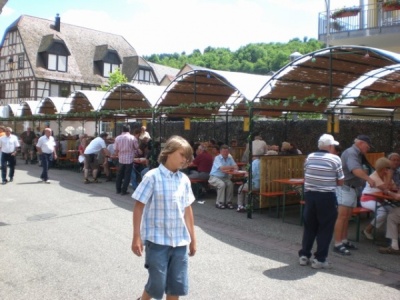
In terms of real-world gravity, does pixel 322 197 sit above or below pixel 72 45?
below

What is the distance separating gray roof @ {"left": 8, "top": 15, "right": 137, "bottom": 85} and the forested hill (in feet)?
59.6

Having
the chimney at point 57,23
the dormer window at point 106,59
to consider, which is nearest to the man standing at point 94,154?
the dormer window at point 106,59

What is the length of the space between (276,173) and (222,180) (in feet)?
4.16

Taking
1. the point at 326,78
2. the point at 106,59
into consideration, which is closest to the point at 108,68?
the point at 106,59

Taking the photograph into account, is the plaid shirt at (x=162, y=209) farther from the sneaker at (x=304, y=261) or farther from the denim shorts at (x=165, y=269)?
the sneaker at (x=304, y=261)

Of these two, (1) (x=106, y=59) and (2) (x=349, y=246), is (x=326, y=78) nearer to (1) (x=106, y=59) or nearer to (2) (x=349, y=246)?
(2) (x=349, y=246)

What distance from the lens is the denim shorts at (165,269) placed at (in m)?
3.58

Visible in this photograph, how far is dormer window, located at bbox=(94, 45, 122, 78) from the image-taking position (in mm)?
44719

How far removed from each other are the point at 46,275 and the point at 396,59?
20.1 ft

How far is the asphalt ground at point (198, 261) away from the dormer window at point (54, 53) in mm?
32070

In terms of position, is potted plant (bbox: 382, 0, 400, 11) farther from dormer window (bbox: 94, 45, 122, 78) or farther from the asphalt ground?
dormer window (bbox: 94, 45, 122, 78)

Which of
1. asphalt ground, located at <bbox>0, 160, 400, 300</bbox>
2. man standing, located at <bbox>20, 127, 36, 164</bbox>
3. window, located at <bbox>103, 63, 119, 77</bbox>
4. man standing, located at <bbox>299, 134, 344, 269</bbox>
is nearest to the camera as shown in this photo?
asphalt ground, located at <bbox>0, 160, 400, 300</bbox>

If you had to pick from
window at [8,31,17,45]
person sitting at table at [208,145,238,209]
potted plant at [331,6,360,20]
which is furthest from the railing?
window at [8,31,17,45]

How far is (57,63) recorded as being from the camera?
4016cm
